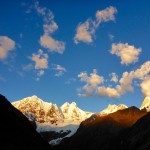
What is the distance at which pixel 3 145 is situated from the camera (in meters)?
74.3

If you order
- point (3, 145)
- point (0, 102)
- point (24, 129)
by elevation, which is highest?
point (0, 102)

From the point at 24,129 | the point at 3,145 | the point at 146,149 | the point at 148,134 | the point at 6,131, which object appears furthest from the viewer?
the point at 148,134

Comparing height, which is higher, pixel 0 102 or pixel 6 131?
pixel 0 102

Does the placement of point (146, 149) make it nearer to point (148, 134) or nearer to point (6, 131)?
point (148, 134)

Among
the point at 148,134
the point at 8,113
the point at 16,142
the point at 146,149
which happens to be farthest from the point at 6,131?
the point at 148,134

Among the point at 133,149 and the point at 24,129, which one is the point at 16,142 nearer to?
the point at 24,129

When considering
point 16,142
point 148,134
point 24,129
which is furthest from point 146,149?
point 16,142

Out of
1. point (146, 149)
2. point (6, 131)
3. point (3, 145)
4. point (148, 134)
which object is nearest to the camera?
point (3, 145)

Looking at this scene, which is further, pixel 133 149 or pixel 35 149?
pixel 133 149

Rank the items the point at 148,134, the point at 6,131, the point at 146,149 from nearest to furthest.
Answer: the point at 6,131
the point at 146,149
the point at 148,134

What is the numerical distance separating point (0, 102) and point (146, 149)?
7501cm

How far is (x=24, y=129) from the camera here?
9038 cm

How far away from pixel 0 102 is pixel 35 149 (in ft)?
52.1

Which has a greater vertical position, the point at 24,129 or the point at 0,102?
the point at 0,102
